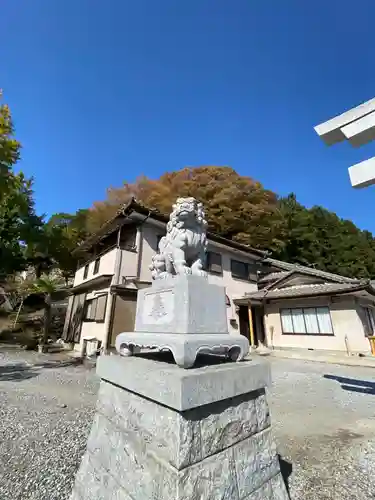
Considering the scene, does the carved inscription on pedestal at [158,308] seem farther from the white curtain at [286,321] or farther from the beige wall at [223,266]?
the white curtain at [286,321]

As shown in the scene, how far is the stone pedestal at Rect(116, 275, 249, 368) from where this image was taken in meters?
2.05

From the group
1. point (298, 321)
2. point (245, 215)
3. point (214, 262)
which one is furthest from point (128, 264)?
point (245, 215)

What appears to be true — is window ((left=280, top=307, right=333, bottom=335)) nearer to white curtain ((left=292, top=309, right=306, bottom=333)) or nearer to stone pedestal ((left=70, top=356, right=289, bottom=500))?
white curtain ((left=292, top=309, right=306, bottom=333))

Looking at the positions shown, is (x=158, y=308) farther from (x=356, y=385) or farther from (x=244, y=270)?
(x=244, y=270)

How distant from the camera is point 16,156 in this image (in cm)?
762

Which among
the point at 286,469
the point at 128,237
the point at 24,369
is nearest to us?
the point at 286,469

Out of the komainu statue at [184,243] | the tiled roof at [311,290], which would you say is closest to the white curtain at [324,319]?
the tiled roof at [311,290]

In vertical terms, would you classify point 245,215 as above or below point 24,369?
above

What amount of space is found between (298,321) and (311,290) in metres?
2.09

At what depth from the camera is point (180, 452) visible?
1.57 meters

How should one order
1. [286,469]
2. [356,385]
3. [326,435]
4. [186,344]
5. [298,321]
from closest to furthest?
[186,344] → [286,469] → [326,435] → [356,385] → [298,321]

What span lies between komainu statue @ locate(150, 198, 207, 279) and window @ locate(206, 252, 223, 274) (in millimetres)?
11331

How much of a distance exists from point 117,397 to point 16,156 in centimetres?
862

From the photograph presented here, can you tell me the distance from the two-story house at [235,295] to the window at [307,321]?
0.05 metres
